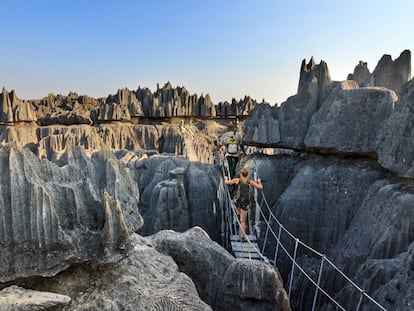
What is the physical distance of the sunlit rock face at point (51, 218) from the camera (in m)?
2.82

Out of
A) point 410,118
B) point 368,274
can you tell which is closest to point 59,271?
point 368,274

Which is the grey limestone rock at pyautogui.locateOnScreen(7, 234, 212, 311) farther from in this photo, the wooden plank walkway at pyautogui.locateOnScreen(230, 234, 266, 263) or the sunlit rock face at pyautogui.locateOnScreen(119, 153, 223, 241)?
the sunlit rock face at pyautogui.locateOnScreen(119, 153, 223, 241)

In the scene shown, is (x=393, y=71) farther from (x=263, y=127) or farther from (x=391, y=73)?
(x=263, y=127)

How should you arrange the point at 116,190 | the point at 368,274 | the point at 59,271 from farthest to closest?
the point at 368,274 < the point at 116,190 < the point at 59,271

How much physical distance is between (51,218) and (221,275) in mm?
2375

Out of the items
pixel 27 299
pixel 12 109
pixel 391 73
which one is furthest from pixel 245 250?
pixel 12 109

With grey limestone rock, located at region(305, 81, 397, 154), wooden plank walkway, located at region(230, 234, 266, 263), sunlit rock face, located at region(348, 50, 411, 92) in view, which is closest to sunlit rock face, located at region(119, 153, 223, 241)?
grey limestone rock, located at region(305, 81, 397, 154)

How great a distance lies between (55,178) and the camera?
10.7 feet

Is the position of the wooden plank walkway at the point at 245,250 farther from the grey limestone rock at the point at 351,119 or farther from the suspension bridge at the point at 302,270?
the grey limestone rock at the point at 351,119

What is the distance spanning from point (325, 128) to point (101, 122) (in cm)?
2496

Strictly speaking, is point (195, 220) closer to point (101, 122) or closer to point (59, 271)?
point (59, 271)

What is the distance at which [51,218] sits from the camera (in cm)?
292

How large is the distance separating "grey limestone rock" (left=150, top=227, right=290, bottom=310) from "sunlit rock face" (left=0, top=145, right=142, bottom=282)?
4.33 ft

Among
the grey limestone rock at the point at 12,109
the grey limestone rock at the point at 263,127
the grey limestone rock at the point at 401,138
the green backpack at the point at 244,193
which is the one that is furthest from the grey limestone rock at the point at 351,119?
the grey limestone rock at the point at 12,109
